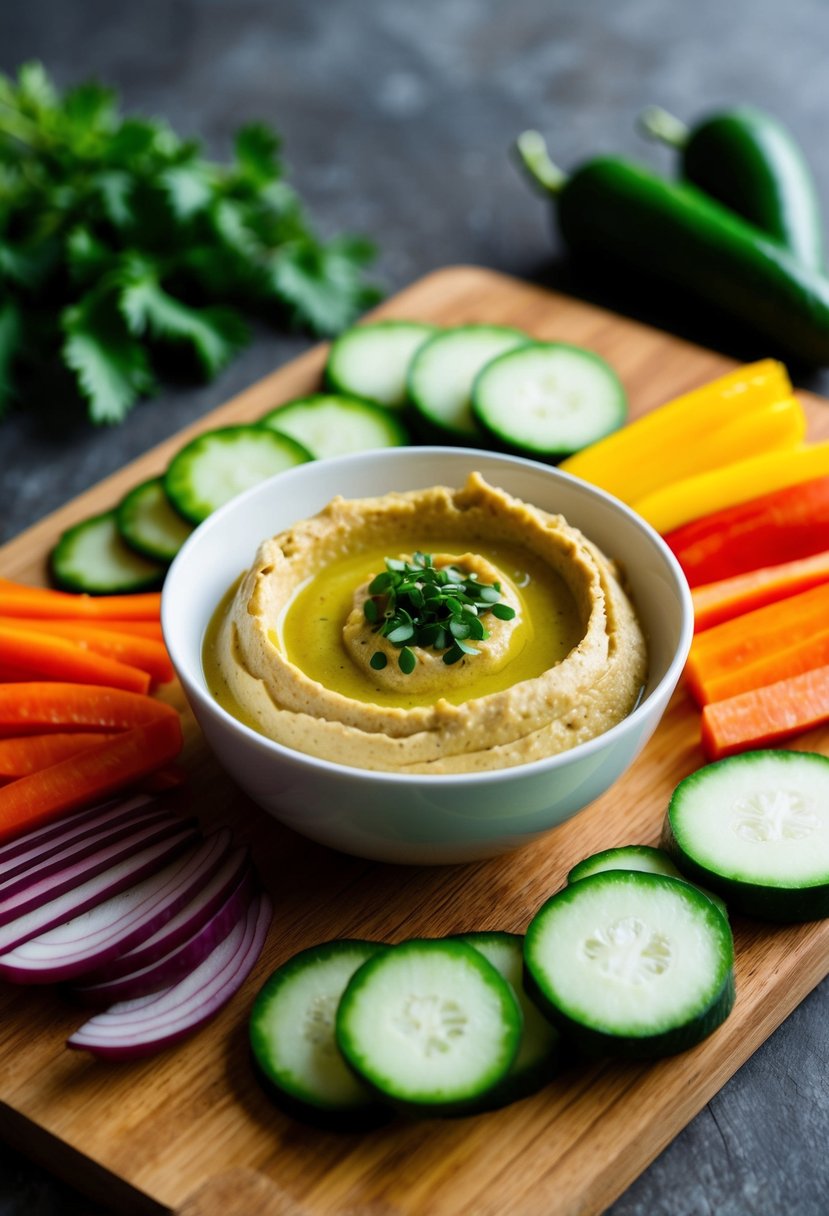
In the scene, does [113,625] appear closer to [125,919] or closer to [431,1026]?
[125,919]

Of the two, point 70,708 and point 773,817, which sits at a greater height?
point 70,708

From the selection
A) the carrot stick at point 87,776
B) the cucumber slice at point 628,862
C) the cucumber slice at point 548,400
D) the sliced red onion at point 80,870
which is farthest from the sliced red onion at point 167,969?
the cucumber slice at point 548,400

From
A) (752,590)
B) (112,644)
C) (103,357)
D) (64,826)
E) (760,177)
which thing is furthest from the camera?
(760,177)

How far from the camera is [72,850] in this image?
362 centimetres

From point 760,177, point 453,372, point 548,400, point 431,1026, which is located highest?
point 760,177

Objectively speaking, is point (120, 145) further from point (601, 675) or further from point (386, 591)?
point (601, 675)

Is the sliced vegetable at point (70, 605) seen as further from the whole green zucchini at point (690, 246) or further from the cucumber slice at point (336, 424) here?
the whole green zucchini at point (690, 246)

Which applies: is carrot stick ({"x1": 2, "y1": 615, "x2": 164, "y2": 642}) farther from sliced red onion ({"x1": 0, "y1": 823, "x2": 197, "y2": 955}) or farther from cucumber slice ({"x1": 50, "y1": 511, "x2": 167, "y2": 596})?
sliced red onion ({"x1": 0, "y1": 823, "x2": 197, "y2": 955})

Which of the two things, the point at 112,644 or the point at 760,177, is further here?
the point at 760,177

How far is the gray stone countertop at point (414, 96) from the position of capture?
21.3 ft

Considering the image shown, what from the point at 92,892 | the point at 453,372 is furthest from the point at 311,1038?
the point at 453,372

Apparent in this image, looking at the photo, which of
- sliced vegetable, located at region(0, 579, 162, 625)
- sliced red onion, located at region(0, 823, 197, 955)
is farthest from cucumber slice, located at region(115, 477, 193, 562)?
sliced red onion, located at region(0, 823, 197, 955)

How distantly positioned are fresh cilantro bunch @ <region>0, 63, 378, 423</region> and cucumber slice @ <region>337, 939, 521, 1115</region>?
11.2ft

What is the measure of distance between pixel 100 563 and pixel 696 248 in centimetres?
341
